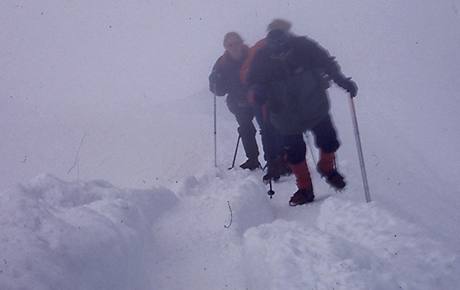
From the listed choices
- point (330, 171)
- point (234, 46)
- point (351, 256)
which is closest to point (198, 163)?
point (234, 46)

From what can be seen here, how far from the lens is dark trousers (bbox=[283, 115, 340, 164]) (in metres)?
5.94

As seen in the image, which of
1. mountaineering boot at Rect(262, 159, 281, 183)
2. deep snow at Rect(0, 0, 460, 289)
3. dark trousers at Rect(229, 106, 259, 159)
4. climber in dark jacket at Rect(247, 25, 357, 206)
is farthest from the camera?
dark trousers at Rect(229, 106, 259, 159)

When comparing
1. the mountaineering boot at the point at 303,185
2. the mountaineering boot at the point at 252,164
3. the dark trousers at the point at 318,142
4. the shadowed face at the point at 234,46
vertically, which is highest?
the shadowed face at the point at 234,46

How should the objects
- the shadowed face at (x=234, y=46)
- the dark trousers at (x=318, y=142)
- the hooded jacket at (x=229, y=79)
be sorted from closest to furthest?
the dark trousers at (x=318, y=142)
the shadowed face at (x=234, y=46)
the hooded jacket at (x=229, y=79)

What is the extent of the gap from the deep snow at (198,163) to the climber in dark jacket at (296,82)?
84cm

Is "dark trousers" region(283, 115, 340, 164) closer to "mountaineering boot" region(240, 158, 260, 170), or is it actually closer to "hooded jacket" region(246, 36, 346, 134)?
"hooded jacket" region(246, 36, 346, 134)

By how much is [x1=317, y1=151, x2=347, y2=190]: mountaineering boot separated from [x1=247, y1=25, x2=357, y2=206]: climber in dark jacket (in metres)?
0.04

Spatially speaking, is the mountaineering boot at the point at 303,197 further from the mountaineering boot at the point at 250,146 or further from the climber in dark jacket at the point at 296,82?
the mountaineering boot at the point at 250,146

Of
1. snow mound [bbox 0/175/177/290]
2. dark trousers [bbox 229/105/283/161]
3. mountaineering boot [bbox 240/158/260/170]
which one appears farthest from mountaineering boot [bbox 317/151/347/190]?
mountaineering boot [bbox 240/158/260/170]

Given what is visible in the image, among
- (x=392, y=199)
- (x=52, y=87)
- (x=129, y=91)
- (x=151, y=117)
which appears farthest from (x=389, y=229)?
(x=52, y=87)

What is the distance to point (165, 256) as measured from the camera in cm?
468

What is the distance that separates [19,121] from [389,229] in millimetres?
13152

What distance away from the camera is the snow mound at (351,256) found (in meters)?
3.15

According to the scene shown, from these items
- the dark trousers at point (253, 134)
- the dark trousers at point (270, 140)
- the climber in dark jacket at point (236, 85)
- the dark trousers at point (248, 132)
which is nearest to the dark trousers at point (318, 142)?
the dark trousers at point (253, 134)
